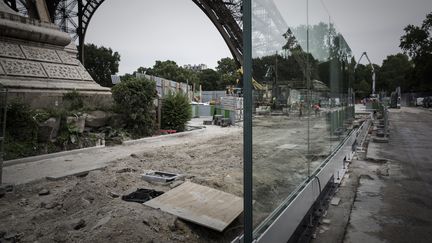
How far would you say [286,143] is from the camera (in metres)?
2.67

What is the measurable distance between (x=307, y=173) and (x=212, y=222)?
110 centimetres

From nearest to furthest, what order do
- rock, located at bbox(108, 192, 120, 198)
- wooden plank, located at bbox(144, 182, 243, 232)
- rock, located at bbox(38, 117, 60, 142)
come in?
wooden plank, located at bbox(144, 182, 243, 232), rock, located at bbox(108, 192, 120, 198), rock, located at bbox(38, 117, 60, 142)

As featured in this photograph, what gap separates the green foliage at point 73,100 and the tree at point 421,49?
2065 inches

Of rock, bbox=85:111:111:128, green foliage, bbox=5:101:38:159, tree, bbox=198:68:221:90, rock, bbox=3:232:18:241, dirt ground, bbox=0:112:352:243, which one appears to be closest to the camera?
dirt ground, bbox=0:112:352:243

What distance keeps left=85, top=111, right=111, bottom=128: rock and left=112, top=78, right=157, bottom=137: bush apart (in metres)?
0.61

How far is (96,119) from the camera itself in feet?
32.0

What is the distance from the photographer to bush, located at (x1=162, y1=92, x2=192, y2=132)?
1271 cm

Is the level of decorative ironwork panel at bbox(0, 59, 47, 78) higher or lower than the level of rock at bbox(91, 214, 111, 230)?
higher

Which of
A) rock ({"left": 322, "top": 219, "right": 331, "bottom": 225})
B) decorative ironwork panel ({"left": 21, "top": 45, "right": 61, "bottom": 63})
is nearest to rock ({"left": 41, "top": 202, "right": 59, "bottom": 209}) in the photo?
rock ({"left": 322, "top": 219, "right": 331, "bottom": 225})

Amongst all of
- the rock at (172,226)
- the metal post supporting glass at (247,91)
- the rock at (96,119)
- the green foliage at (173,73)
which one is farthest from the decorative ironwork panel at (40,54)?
the green foliage at (173,73)

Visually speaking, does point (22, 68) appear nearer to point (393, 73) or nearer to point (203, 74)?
point (203, 74)

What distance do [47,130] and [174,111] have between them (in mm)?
5678

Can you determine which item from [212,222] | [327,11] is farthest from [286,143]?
[327,11]

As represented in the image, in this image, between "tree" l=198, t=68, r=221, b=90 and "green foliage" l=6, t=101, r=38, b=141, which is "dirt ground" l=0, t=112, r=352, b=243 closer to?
"green foliage" l=6, t=101, r=38, b=141
